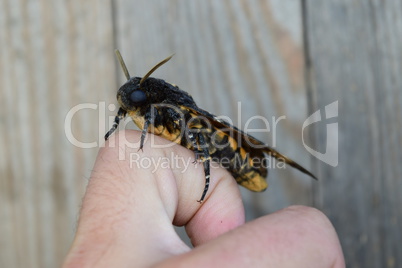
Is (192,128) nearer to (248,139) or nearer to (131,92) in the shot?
(248,139)

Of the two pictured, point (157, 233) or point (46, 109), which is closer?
point (157, 233)

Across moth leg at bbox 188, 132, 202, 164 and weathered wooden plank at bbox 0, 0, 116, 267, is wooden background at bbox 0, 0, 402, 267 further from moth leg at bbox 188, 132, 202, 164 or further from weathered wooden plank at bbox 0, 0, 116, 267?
moth leg at bbox 188, 132, 202, 164

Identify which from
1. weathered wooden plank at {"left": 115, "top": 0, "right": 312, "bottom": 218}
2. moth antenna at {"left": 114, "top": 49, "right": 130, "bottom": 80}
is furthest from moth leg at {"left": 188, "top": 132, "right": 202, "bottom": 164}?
moth antenna at {"left": 114, "top": 49, "right": 130, "bottom": 80}

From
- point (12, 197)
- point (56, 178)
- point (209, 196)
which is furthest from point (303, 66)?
point (12, 197)

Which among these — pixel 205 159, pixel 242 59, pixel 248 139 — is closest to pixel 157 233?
pixel 205 159

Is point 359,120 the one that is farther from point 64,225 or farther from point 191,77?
point 64,225

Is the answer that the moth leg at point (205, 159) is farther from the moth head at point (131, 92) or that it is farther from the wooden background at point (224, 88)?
the moth head at point (131, 92)
